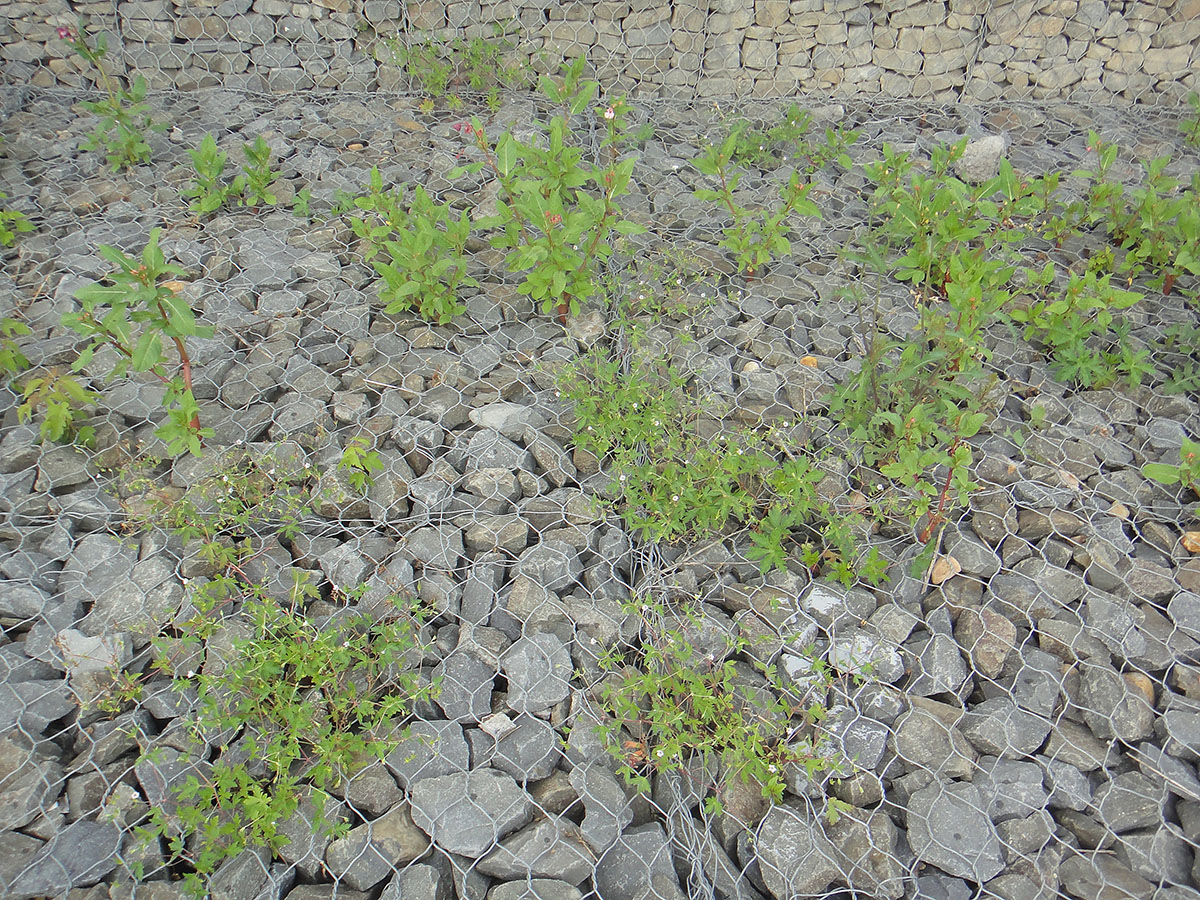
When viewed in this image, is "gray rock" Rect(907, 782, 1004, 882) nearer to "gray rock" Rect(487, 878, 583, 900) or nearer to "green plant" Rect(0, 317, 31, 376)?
"gray rock" Rect(487, 878, 583, 900)

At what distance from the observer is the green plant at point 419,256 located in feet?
8.39

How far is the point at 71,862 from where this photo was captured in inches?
58.9

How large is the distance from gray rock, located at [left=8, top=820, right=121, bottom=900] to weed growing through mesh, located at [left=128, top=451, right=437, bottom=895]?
0.08m

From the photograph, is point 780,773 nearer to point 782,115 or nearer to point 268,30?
point 782,115

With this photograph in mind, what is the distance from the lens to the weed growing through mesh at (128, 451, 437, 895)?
1538 millimetres

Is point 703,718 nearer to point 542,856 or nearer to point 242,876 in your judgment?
point 542,856

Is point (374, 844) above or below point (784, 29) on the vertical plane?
below

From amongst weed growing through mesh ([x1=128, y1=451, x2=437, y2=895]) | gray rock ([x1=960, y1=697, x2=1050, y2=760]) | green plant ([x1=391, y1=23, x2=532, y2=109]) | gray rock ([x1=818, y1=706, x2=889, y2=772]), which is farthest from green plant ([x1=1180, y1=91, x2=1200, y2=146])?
weed growing through mesh ([x1=128, y1=451, x2=437, y2=895])

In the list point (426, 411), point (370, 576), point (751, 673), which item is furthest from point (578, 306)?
point (751, 673)

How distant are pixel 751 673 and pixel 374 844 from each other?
895mm

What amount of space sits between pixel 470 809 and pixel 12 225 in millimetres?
2940

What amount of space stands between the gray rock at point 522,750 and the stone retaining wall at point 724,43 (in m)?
3.57

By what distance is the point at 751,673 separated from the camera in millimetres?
1867

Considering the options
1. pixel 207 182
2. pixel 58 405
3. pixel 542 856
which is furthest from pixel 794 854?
pixel 207 182
